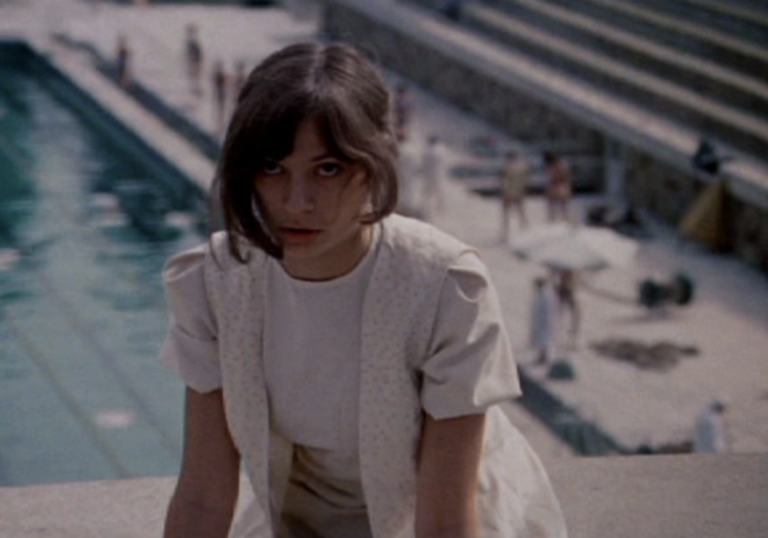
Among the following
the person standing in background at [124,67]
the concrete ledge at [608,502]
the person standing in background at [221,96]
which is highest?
the concrete ledge at [608,502]

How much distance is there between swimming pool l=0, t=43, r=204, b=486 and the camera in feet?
34.2

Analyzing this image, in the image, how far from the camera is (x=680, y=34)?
61.6ft

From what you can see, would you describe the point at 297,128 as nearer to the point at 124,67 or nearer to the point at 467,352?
the point at 467,352

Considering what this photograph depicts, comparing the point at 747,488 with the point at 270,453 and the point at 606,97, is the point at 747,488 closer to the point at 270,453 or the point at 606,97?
the point at 270,453

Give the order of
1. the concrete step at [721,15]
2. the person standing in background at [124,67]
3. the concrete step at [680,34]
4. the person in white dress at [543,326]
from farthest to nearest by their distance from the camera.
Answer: the person standing in background at [124,67]
the concrete step at [721,15]
the concrete step at [680,34]
the person in white dress at [543,326]

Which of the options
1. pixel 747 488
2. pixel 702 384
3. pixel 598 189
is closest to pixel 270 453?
pixel 747 488

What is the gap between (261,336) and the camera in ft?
7.25

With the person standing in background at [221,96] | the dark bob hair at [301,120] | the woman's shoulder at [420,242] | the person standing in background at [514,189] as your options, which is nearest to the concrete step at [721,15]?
Result: the person standing in background at [514,189]

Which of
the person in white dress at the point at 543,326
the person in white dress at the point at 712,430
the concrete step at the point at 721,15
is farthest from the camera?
the concrete step at the point at 721,15

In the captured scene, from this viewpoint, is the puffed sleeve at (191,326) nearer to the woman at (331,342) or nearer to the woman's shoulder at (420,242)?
the woman at (331,342)

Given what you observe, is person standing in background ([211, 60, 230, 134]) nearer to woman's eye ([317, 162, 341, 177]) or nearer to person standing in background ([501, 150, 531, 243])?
person standing in background ([501, 150, 531, 243])

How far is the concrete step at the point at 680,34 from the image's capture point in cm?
1741

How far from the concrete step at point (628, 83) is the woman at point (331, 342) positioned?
45.1ft

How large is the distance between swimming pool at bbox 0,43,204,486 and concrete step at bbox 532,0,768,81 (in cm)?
518
